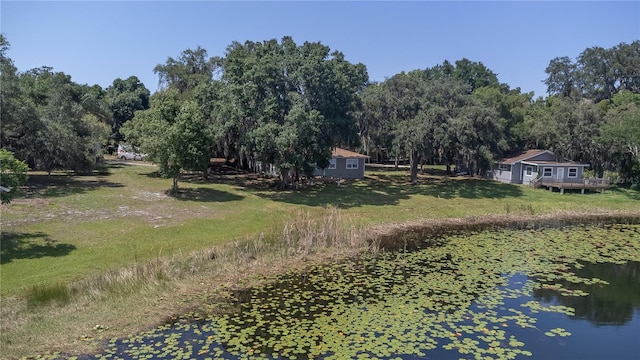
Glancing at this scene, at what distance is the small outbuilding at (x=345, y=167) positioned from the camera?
43406mm

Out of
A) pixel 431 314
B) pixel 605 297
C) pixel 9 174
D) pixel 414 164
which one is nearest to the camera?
pixel 431 314

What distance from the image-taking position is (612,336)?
1146cm

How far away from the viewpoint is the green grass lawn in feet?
53.5

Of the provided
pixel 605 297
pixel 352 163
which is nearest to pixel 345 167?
pixel 352 163

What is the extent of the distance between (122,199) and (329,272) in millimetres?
16325

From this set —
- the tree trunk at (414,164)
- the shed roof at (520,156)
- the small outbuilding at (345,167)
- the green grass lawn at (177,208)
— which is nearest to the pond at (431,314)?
the green grass lawn at (177,208)

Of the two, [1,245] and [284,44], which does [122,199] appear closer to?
[1,245]

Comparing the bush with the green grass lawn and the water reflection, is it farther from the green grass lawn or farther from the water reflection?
the water reflection

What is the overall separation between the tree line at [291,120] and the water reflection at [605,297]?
18.6m

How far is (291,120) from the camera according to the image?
30.2 metres

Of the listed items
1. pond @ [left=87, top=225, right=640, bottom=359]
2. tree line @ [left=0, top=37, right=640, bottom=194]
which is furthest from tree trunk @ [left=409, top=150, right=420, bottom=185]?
pond @ [left=87, top=225, right=640, bottom=359]

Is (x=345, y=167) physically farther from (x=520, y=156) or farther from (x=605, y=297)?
(x=605, y=297)

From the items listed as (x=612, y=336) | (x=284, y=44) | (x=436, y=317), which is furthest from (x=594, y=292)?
(x=284, y=44)

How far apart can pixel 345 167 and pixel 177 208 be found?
21.8 metres
